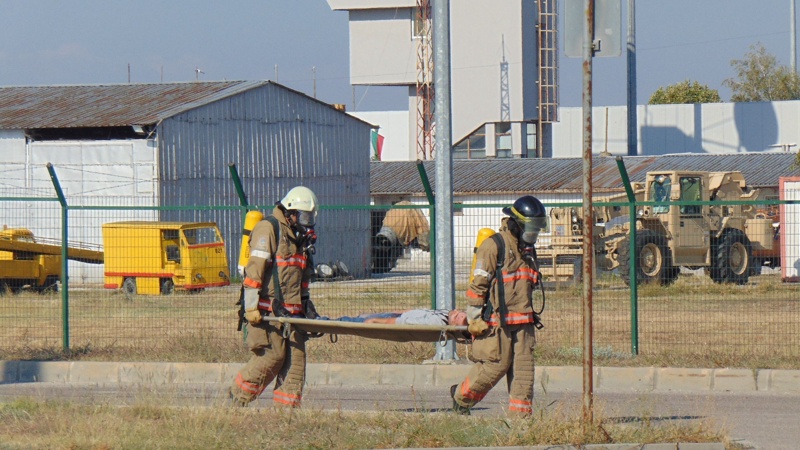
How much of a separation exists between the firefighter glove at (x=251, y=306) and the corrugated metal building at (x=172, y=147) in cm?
1743

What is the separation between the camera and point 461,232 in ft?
52.1

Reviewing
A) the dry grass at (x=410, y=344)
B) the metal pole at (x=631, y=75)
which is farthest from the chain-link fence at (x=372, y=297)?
the metal pole at (x=631, y=75)

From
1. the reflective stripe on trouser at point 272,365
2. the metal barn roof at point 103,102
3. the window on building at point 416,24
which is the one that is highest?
the window on building at point 416,24

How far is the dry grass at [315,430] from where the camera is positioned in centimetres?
749

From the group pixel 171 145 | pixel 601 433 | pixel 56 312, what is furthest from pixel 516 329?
pixel 171 145

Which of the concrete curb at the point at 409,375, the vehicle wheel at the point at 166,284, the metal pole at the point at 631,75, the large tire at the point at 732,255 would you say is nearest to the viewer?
the concrete curb at the point at 409,375

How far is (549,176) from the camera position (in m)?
41.5

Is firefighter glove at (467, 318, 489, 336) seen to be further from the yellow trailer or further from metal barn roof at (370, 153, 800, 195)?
metal barn roof at (370, 153, 800, 195)

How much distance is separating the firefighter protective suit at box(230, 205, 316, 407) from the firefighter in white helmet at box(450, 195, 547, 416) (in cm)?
138

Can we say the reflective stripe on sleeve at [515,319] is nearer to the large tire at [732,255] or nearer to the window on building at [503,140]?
the large tire at [732,255]

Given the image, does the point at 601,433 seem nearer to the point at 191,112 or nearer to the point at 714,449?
the point at 714,449

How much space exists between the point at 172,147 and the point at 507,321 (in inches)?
877

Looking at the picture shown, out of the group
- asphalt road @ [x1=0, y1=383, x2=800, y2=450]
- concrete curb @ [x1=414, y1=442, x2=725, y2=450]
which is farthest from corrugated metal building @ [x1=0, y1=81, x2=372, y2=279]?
concrete curb @ [x1=414, y1=442, x2=725, y2=450]

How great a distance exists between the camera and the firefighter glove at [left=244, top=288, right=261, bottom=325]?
8375mm
